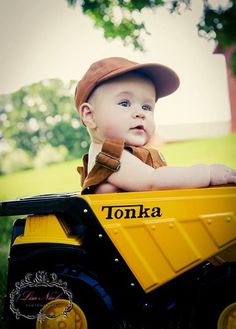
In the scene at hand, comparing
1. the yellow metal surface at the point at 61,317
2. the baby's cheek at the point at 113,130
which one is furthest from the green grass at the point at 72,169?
the yellow metal surface at the point at 61,317

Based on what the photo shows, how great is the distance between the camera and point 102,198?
5.98ft

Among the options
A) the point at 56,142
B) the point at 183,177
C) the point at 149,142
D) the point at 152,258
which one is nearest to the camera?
the point at 152,258

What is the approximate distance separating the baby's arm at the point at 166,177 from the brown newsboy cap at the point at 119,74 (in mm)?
372

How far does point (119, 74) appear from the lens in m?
1.99

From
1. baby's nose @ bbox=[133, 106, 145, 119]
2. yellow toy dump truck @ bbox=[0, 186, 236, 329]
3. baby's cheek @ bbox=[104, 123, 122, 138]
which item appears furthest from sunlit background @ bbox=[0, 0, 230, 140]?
yellow toy dump truck @ bbox=[0, 186, 236, 329]

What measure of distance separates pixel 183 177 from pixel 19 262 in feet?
2.56

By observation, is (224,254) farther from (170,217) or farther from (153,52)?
(153,52)

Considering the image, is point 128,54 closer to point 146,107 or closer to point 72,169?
point 146,107

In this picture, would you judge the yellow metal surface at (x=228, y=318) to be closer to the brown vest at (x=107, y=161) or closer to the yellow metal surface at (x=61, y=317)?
the yellow metal surface at (x=61, y=317)

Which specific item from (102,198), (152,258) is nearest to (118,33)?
(102,198)

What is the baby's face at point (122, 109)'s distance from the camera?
1997 mm

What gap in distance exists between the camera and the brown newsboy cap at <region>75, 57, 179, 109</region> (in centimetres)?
198

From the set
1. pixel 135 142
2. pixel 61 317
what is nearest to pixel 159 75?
pixel 135 142

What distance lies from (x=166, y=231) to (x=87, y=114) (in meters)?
0.67
